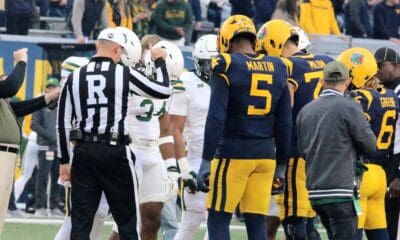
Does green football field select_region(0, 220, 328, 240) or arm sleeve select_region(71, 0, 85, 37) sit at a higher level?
arm sleeve select_region(71, 0, 85, 37)

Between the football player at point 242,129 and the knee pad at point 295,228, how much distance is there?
0.97 meters

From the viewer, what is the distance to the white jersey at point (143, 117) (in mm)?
11625

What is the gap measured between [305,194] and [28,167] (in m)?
7.48

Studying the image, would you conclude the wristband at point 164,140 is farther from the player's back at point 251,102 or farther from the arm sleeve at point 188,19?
the arm sleeve at point 188,19

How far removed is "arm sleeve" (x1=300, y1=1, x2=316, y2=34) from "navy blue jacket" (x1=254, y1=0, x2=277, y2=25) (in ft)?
1.47

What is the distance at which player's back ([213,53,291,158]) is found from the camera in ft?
34.0

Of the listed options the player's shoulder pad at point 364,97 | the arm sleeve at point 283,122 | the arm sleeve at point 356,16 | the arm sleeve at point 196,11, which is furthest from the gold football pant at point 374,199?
the arm sleeve at point 356,16

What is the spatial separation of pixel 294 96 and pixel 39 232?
186 inches

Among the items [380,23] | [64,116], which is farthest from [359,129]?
[380,23]

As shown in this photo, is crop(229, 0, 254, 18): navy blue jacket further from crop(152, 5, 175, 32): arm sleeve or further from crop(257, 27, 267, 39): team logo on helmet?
crop(257, 27, 267, 39): team logo on helmet

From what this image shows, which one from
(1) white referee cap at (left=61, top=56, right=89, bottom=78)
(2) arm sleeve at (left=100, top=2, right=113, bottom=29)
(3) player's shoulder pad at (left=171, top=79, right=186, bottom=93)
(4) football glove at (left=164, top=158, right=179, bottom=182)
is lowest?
(4) football glove at (left=164, top=158, right=179, bottom=182)

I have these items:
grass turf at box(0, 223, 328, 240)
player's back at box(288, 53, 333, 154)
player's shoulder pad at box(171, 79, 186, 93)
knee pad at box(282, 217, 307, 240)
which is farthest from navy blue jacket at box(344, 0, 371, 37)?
knee pad at box(282, 217, 307, 240)

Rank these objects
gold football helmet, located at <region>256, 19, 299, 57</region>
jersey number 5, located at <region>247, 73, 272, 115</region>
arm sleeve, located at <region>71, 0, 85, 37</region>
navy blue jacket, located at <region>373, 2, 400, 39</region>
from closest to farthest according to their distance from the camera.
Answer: jersey number 5, located at <region>247, 73, 272, 115</region>, gold football helmet, located at <region>256, 19, 299, 57</region>, arm sleeve, located at <region>71, 0, 85, 37</region>, navy blue jacket, located at <region>373, 2, 400, 39</region>

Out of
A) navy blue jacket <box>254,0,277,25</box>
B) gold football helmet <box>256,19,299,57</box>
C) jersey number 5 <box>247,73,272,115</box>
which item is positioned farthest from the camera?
navy blue jacket <box>254,0,277,25</box>
